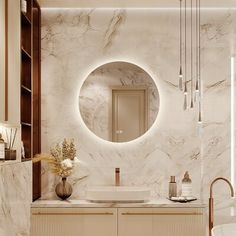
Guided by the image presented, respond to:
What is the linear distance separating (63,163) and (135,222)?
0.87m

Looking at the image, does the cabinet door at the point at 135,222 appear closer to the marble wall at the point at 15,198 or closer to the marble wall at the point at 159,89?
the marble wall at the point at 159,89

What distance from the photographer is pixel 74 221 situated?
4.42m

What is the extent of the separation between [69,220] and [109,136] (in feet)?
3.23

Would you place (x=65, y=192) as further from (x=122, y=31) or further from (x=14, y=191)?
(x=122, y=31)

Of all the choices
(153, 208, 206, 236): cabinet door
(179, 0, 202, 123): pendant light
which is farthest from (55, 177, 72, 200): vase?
(179, 0, 202, 123): pendant light

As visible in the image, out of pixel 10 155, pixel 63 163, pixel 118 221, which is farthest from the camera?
pixel 63 163

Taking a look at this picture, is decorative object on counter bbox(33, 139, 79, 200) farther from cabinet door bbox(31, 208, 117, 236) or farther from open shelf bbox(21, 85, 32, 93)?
open shelf bbox(21, 85, 32, 93)

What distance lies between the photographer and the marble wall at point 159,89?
4957mm

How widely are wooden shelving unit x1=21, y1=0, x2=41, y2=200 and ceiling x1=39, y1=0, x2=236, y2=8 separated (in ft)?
0.70

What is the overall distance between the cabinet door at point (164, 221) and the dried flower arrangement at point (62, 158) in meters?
0.66

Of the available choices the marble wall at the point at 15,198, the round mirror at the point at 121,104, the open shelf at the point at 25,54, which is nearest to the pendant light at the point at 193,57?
the round mirror at the point at 121,104

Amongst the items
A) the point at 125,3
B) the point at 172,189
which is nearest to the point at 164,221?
the point at 172,189

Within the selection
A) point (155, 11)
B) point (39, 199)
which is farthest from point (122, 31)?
point (39, 199)

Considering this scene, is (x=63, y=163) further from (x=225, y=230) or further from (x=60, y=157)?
(x=225, y=230)
